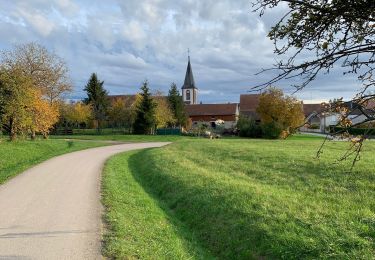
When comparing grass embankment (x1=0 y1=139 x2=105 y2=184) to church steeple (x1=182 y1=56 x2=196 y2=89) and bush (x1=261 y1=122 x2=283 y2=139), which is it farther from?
church steeple (x1=182 y1=56 x2=196 y2=89)

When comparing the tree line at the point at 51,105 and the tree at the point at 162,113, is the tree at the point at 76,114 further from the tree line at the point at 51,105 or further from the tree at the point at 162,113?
the tree at the point at 162,113

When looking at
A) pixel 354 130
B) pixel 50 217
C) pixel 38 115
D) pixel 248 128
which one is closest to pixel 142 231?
pixel 50 217

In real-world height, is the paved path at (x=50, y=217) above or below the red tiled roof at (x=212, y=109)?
below

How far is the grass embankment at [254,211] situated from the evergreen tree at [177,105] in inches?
2176

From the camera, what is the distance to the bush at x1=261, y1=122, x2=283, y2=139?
5350 centimetres

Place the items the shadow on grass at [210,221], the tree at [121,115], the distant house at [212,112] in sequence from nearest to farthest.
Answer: the shadow on grass at [210,221] → the tree at [121,115] → the distant house at [212,112]

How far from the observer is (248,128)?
5841 centimetres

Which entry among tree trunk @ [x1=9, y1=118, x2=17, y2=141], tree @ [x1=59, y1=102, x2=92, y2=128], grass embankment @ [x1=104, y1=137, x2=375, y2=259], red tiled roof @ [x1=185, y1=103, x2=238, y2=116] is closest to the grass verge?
grass embankment @ [x1=104, y1=137, x2=375, y2=259]

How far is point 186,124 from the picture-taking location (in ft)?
252

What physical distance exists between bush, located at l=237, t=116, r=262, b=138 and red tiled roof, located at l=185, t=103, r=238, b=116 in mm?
38070

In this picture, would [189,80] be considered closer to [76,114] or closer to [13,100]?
[76,114]

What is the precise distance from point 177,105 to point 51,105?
3190 centimetres

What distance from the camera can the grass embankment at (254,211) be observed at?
24.7 feet

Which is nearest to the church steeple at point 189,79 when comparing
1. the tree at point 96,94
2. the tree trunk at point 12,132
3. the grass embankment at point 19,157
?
the tree at point 96,94
